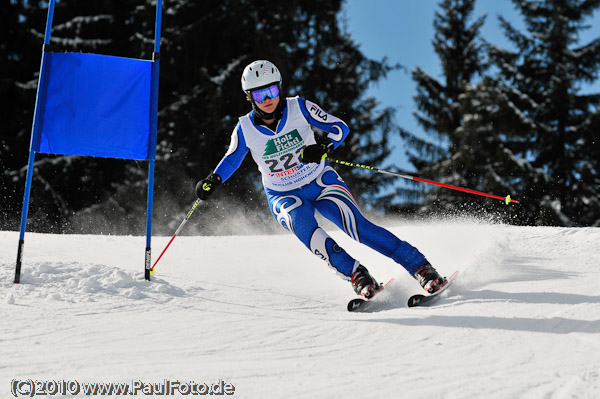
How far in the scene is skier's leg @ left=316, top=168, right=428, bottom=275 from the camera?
418 cm

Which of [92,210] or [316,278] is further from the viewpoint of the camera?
[92,210]

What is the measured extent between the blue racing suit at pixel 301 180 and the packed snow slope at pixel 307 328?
477mm

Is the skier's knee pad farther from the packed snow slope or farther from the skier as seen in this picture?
the packed snow slope

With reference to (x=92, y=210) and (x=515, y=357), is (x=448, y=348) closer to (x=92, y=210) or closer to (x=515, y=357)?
(x=515, y=357)

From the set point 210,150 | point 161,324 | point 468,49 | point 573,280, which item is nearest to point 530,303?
point 573,280

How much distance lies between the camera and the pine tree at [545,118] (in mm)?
17188

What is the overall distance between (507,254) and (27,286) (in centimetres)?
407

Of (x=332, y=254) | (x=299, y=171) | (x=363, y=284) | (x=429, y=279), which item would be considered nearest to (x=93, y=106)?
(x=299, y=171)

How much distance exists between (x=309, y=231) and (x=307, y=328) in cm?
122

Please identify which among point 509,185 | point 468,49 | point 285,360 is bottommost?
point 285,360

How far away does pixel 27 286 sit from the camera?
3834 mm

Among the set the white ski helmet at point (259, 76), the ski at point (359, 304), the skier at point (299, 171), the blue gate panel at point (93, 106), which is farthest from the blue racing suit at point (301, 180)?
the blue gate panel at point (93, 106)

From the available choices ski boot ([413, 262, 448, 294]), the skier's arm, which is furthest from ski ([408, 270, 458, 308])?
the skier's arm

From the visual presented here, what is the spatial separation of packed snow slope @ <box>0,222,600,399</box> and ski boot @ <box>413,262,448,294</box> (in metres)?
0.12
